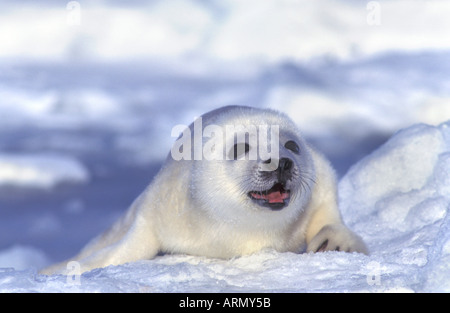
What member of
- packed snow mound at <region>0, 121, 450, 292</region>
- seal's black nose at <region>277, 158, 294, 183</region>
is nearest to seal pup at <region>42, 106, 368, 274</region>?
seal's black nose at <region>277, 158, 294, 183</region>

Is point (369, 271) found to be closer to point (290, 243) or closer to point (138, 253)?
point (290, 243)

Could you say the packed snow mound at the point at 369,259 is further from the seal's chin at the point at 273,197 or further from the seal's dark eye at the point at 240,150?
the seal's dark eye at the point at 240,150

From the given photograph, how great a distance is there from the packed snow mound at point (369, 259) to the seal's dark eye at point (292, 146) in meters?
1.07

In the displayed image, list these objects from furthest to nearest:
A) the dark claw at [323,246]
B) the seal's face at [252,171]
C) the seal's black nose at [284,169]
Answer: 1. the dark claw at [323,246]
2. the seal's face at [252,171]
3. the seal's black nose at [284,169]

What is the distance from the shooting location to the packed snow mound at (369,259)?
17.7 feet

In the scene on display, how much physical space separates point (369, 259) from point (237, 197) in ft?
4.63

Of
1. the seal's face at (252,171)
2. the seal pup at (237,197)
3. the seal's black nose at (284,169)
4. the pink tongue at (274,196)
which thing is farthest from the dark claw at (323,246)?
the seal's black nose at (284,169)

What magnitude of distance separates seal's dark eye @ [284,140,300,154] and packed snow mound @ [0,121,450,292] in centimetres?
107

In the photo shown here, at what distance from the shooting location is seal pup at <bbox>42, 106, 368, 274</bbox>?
275 inches

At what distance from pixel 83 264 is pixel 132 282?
2275mm

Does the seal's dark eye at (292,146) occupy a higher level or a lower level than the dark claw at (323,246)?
higher

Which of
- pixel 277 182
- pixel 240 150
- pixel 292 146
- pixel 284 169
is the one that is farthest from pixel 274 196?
pixel 292 146

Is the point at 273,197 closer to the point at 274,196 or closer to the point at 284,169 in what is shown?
the point at 274,196

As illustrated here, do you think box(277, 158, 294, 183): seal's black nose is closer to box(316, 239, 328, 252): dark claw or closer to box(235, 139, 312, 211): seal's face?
box(235, 139, 312, 211): seal's face
